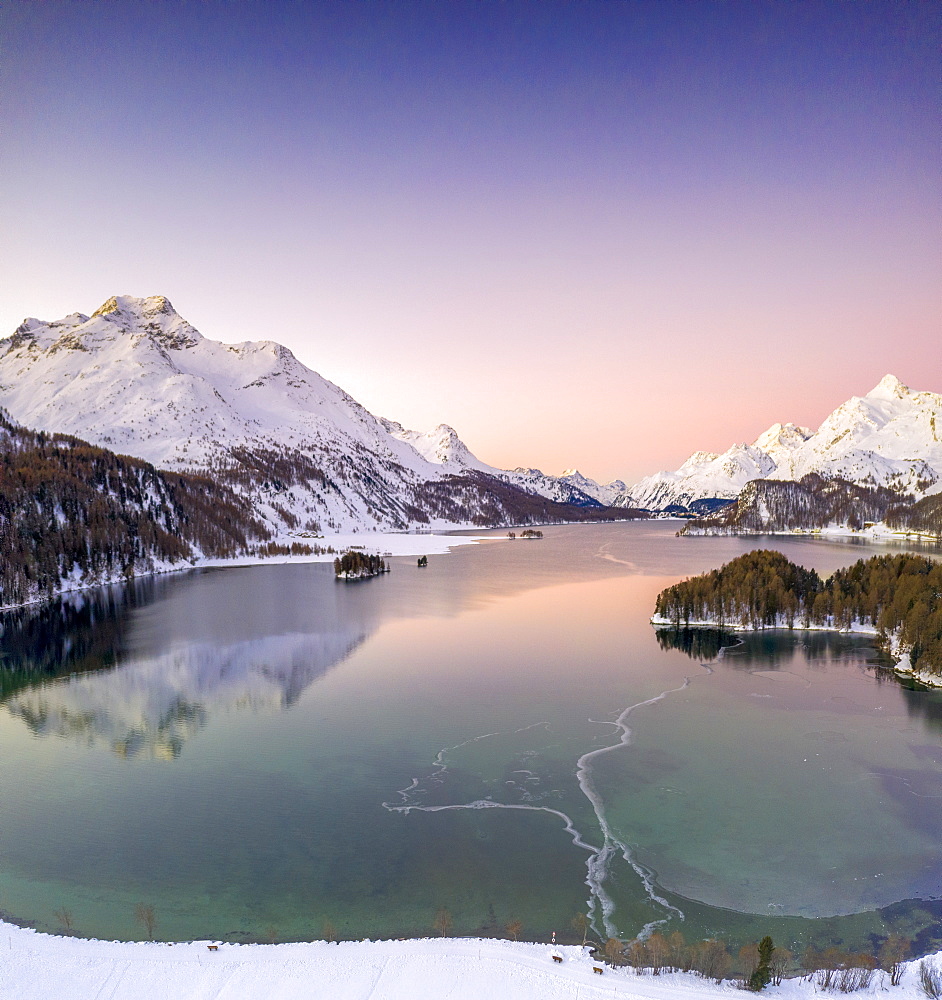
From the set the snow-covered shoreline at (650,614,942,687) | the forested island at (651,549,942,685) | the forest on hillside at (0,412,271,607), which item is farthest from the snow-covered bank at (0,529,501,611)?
the forested island at (651,549,942,685)

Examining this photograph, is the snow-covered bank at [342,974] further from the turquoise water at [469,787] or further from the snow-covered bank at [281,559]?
the snow-covered bank at [281,559]

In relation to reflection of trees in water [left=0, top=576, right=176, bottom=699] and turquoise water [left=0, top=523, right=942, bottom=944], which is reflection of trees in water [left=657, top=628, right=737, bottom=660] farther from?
reflection of trees in water [left=0, top=576, right=176, bottom=699]

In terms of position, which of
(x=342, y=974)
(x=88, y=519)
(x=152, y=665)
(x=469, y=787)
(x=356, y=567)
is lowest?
(x=469, y=787)

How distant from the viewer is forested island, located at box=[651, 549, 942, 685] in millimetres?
43031

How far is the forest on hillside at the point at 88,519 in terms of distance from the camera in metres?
72.9

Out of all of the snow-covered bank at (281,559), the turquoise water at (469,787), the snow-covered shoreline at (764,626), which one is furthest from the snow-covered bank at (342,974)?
the snow-covered bank at (281,559)

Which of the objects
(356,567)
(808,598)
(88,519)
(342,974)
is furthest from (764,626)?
(88,519)

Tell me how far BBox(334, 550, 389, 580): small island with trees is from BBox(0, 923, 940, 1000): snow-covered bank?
74784 mm

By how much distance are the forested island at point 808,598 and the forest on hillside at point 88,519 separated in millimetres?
65134

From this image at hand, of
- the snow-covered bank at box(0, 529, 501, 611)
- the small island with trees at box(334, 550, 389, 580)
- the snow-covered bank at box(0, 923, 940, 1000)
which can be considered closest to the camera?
the snow-covered bank at box(0, 923, 940, 1000)

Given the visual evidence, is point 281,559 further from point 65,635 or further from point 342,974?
point 342,974

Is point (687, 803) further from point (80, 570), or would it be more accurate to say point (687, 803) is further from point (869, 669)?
point (80, 570)

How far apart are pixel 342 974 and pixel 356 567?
78645 mm

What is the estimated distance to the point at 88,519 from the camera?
8831 cm
